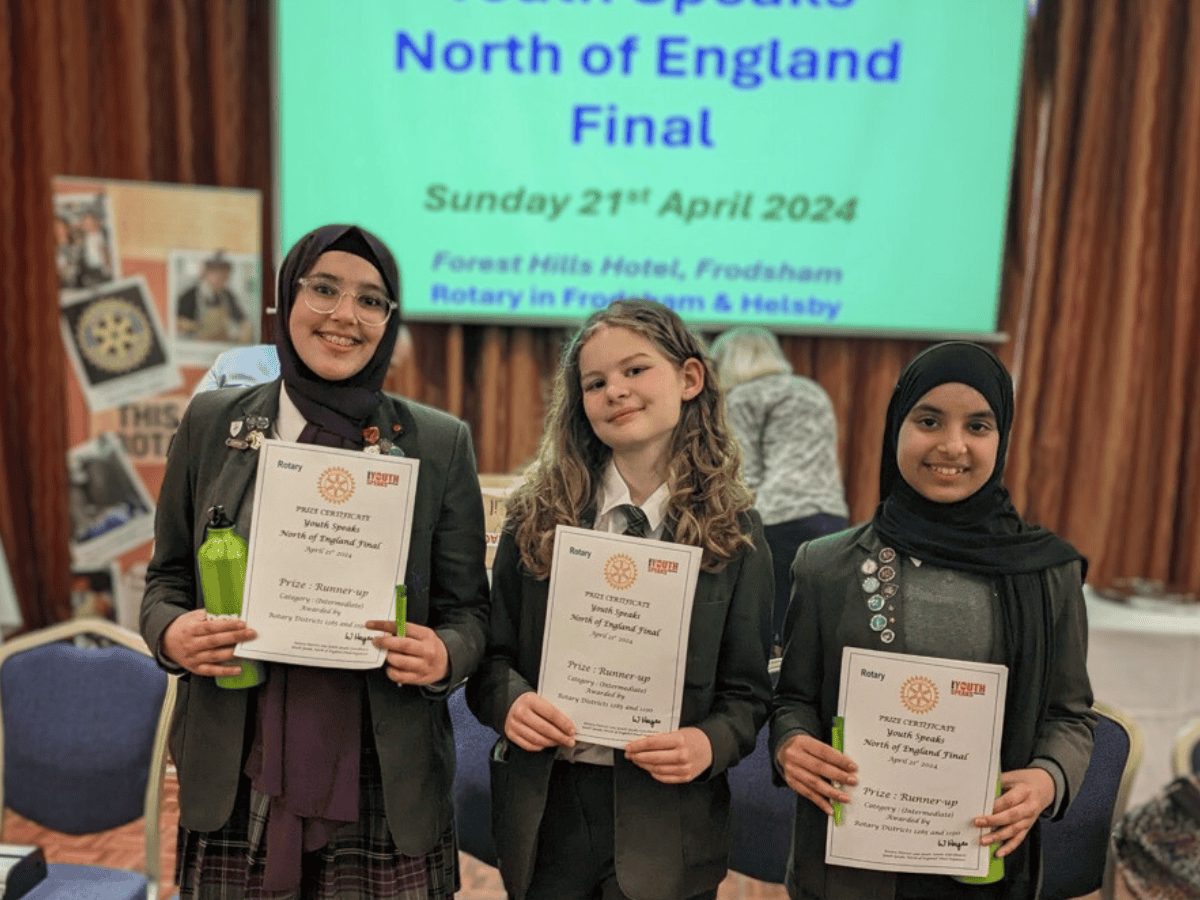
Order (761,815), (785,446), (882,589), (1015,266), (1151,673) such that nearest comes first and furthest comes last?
(882,589)
(761,815)
(785,446)
(1151,673)
(1015,266)

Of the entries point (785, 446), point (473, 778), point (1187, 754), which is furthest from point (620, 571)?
point (785, 446)

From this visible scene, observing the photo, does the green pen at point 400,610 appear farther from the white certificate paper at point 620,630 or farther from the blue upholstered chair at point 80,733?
the blue upholstered chair at point 80,733

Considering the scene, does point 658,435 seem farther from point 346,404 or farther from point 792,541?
point 792,541

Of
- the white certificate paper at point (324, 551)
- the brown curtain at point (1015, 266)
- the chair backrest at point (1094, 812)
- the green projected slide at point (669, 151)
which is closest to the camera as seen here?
the white certificate paper at point (324, 551)

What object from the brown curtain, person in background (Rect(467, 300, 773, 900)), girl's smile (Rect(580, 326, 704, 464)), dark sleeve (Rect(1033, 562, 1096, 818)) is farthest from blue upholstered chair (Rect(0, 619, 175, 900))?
the brown curtain

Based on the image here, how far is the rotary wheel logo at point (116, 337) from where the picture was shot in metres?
3.88

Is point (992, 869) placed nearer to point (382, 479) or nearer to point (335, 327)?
point (382, 479)

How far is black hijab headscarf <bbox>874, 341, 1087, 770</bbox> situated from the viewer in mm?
1296

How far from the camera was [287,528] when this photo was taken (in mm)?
1233

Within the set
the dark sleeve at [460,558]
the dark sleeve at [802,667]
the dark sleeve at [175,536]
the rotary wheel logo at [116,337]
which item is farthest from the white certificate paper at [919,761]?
the rotary wheel logo at [116,337]

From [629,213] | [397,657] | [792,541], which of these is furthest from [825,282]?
[397,657]

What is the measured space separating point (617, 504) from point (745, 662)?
0.98 ft

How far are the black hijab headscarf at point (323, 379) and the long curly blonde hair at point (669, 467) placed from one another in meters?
0.28

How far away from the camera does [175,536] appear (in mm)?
1309
